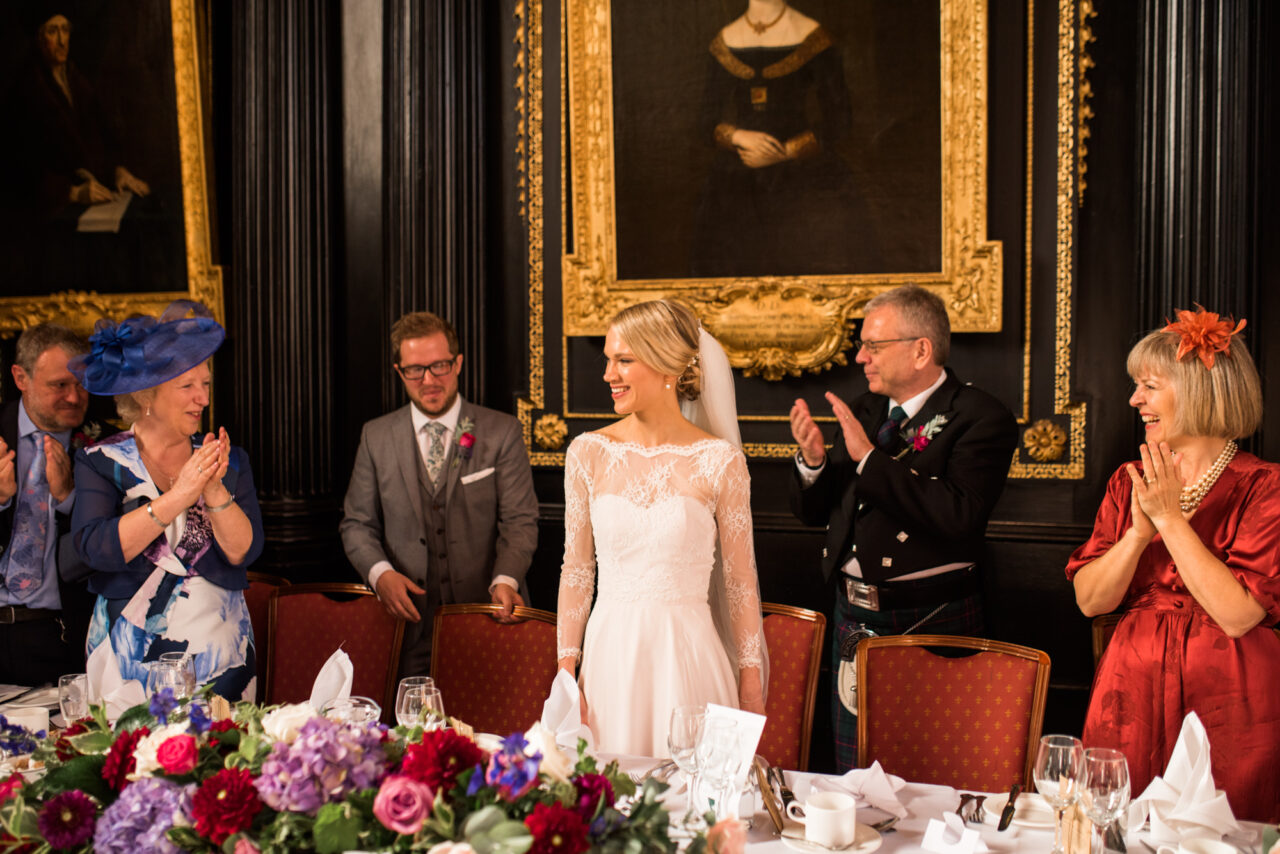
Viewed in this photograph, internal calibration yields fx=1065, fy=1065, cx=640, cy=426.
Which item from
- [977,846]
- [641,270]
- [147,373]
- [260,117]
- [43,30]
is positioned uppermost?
[43,30]

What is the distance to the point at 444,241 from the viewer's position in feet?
16.7

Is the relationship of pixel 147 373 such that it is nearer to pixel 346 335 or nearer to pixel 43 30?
pixel 346 335

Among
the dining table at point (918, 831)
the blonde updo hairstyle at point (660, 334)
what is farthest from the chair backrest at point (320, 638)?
the dining table at point (918, 831)

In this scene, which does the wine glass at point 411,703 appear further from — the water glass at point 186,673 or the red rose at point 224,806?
the red rose at point 224,806

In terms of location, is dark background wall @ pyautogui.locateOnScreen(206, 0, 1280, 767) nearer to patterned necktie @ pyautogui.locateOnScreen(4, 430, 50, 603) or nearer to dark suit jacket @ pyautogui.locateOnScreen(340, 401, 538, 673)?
dark suit jacket @ pyautogui.locateOnScreen(340, 401, 538, 673)

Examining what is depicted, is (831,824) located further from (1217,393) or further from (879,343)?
(879,343)

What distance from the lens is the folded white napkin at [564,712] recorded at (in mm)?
2113

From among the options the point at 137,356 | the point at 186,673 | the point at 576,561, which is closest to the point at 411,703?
the point at 186,673

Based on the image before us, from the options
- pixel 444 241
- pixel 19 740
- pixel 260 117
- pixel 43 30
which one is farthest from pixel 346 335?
pixel 19 740

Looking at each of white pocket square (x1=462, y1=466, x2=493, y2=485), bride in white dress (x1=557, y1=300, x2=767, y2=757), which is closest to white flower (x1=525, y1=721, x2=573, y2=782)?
bride in white dress (x1=557, y1=300, x2=767, y2=757)

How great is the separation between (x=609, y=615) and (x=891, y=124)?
2.72m

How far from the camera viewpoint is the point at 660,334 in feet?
9.23

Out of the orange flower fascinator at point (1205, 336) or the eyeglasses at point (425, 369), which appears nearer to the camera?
the orange flower fascinator at point (1205, 336)

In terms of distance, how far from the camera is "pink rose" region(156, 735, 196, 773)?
5.03ft
